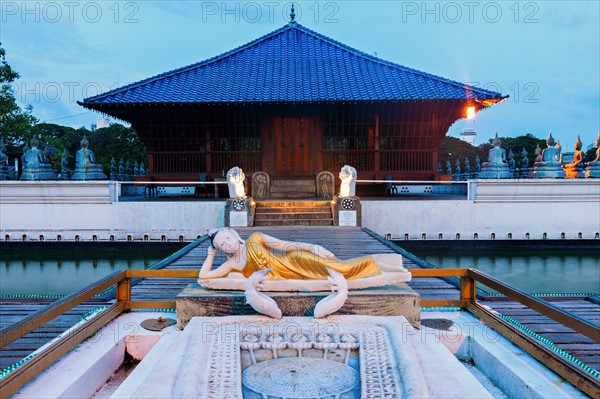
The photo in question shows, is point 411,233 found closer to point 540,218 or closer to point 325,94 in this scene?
point 540,218

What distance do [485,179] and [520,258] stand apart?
2.35m

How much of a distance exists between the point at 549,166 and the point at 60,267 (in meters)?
13.6

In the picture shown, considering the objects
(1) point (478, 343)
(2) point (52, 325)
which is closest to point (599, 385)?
(1) point (478, 343)

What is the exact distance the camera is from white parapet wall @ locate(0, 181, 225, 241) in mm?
12938

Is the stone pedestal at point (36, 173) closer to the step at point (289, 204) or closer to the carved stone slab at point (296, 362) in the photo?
the step at point (289, 204)

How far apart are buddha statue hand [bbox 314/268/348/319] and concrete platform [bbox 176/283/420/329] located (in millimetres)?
191

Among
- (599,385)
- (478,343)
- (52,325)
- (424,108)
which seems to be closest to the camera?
(599,385)

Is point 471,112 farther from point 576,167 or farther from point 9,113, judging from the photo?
point 9,113

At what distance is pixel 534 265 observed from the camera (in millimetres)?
11766

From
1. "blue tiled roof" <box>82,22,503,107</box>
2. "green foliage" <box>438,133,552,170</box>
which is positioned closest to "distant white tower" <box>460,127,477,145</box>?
"green foliage" <box>438,133,552,170</box>

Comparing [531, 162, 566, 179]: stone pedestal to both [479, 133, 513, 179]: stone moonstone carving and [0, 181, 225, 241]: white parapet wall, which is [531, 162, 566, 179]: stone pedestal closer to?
[479, 133, 513, 179]: stone moonstone carving

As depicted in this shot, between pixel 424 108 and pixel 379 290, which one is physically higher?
pixel 424 108

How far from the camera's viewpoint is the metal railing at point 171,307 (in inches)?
117

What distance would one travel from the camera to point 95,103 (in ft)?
50.7
